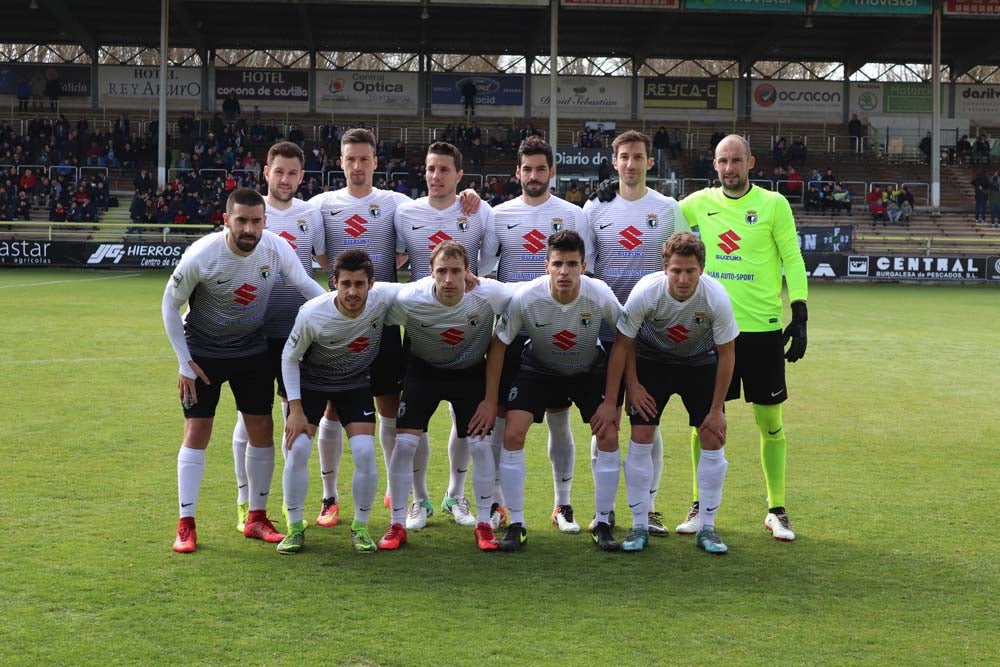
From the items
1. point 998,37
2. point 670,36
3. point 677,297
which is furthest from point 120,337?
point 998,37

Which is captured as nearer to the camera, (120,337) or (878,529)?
(878,529)

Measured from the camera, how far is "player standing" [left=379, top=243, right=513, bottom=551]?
623 centimetres

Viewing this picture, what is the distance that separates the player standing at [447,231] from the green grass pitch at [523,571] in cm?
31

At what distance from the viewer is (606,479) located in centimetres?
634

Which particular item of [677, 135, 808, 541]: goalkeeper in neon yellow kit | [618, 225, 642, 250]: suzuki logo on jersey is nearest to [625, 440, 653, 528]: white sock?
[677, 135, 808, 541]: goalkeeper in neon yellow kit

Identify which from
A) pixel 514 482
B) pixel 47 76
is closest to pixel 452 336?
pixel 514 482

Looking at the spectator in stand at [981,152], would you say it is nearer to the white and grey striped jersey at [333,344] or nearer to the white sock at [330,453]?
the white sock at [330,453]

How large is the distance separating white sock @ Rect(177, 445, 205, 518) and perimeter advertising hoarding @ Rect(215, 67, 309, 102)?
39384 mm

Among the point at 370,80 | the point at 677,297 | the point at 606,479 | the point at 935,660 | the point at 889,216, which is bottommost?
the point at 935,660

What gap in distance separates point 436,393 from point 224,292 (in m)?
1.32

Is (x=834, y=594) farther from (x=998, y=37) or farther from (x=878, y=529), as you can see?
(x=998, y=37)

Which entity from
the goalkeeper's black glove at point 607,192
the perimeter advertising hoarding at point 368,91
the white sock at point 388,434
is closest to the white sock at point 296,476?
the white sock at point 388,434

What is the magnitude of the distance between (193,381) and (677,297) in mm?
2709

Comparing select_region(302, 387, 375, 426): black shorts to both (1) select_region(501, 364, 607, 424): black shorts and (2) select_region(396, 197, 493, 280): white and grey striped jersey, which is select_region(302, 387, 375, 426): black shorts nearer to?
(1) select_region(501, 364, 607, 424): black shorts
